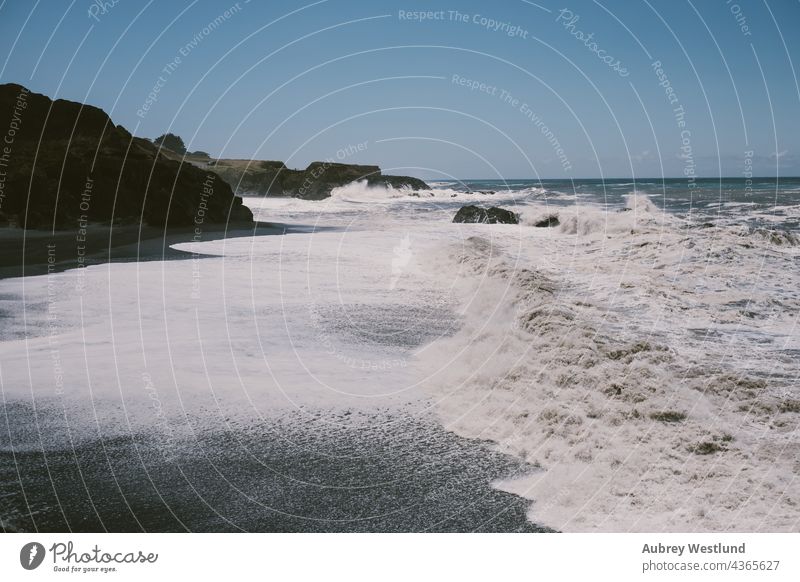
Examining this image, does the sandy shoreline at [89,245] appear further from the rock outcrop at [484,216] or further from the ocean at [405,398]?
the rock outcrop at [484,216]

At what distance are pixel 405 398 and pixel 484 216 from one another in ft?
33.1

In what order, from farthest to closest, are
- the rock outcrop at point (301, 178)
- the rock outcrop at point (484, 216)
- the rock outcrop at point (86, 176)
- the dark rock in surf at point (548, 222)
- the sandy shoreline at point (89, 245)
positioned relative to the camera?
1. the rock outcrop at point (301, 178)
2. the dark rock in surf at point (548, 222)
3. the rock outcrop at point (484, 216)
4. the rock outcrop at point (86, 176)
5. the sandy shoreline at point (89, 245)

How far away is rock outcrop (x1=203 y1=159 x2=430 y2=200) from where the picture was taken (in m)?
18.2

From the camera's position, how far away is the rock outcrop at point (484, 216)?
14.1m

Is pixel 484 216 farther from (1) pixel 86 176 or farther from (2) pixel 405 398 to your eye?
(2) pixel 405 398

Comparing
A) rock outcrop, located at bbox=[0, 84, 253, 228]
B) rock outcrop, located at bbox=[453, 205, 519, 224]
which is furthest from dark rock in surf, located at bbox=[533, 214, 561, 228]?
rock outcrop, located at bbox=[0, 84, 253, 228]

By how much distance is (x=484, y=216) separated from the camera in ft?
47.2

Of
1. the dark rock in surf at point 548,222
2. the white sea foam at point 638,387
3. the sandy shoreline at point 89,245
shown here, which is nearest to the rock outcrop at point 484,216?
the dark rock in surf at point 548,222

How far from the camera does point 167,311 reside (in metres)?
6.80

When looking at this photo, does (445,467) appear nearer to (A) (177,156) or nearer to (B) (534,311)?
(B) (534,311)

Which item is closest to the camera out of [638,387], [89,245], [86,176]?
[638,387]
